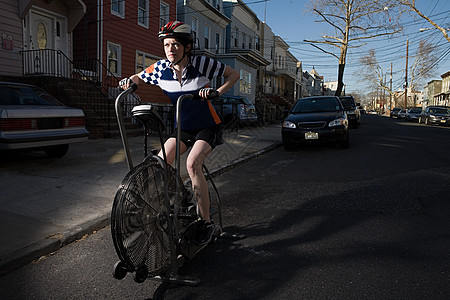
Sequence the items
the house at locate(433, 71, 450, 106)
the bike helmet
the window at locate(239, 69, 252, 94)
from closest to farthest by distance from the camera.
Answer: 1. the bike helmet
2. the window at locate(239, 69, 252, 94)
3. the house at locate(433, 71, 450, 106)

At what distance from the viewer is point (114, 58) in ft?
55.8

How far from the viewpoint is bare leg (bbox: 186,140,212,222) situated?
10.0 ft

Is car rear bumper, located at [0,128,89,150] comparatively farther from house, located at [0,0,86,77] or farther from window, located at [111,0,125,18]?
window, located at [111,0,125,18]

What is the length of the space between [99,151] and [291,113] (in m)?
6.08

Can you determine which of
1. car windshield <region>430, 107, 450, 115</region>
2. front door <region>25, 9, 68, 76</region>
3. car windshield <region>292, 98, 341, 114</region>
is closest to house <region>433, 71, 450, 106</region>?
car windshield <region>430, 107, 450, 115</region>

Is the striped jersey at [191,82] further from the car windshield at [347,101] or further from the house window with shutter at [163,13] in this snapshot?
the car windshield at [347,101]

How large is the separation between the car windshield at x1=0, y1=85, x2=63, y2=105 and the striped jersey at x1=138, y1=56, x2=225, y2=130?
4896 millimetres

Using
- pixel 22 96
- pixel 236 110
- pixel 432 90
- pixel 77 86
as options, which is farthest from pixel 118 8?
pixel 432 90

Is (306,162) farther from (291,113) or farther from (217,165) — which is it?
(291,113)

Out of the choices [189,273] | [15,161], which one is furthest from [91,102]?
[189,273]

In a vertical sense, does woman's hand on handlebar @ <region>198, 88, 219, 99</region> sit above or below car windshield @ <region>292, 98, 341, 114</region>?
below

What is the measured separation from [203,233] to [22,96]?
228 inches

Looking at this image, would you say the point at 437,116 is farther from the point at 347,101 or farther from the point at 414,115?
the point at 414,115

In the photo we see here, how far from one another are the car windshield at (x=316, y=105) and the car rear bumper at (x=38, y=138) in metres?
6.85
